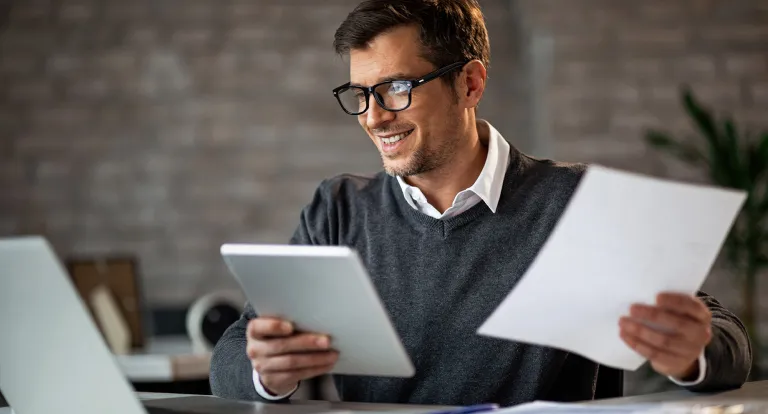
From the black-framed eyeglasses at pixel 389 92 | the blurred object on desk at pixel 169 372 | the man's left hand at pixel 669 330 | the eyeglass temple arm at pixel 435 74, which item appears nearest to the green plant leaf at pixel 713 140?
the blurred object on desk at pixel 169 372

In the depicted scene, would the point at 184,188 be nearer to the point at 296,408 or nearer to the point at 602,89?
the point at 602,89

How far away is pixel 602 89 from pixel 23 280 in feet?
11.6

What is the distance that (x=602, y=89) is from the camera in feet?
14.6

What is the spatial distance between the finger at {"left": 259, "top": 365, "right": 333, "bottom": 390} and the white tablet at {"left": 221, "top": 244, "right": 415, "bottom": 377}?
0.03 metres

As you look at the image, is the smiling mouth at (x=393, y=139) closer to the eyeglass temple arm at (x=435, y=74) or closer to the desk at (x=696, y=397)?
the eyeglass temple arm at (x=435, y=74)

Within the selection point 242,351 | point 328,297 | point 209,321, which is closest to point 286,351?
point 328,297

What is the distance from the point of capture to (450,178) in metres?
2.00

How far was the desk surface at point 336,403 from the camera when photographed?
1402 millimetres

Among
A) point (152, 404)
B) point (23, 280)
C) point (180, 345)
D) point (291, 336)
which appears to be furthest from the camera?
point (180, 345)

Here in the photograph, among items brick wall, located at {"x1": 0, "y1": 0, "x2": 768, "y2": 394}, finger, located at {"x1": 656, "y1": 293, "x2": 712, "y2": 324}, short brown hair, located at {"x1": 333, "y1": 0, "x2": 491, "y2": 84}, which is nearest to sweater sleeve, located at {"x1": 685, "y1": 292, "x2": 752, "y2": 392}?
finger, located at {"x1": 656, "y1": 293, "x2": 712, "y2": 324}

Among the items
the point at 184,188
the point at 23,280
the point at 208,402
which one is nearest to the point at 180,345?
the point at 184,188

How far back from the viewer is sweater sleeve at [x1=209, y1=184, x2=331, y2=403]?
1619mm

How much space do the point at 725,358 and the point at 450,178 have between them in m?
0.71

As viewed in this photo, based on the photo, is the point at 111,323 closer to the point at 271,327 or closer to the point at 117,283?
the point at 117,283
